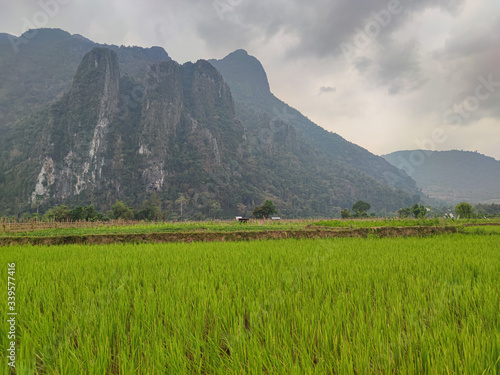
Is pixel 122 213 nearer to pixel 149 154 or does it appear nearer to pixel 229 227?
pixel 229 227

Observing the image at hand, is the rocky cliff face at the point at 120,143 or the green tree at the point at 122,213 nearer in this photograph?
the green tree at the point at 122,213

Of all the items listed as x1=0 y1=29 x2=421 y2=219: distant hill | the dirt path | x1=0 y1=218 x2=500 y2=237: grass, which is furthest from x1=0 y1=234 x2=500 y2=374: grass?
x1=0 y1=29 x2=421 y2=219: distant hill

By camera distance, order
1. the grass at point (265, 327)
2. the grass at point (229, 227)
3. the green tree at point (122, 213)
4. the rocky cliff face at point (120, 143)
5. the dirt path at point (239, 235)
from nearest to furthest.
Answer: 1. the grass at point (265, 327)
2. the dirt path at point (239, 235)
3. the grass at point (229, 227)
4. the green tree at point (122, 213)
5. the rocky cliff face at point (120, 143)

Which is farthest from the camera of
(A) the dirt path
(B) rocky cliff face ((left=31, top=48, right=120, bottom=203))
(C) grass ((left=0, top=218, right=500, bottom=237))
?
(B) rocky cliff face ((left=31, top=48, right=120, bottom=203))

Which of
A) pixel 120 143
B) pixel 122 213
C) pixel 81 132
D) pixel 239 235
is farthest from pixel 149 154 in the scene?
pixel 239 235

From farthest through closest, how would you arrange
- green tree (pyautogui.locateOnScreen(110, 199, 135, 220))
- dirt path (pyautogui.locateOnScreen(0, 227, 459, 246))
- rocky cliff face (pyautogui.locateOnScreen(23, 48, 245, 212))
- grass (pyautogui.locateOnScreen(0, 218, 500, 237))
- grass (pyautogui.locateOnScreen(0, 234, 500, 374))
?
1. rocky cliff face (pyautogui.locateOnScreen(23, 48, 245, 212))
2. green tree (pyautogui.locateOnScreen(110, 199, 135, 220))
3. grass (pyautogui.locateOnScreen(0, 218, 500, 237))
4. dirt path (pyautogui.locateOnScreen(0, 227, 459, 246))
5. grass (pyautogui.locateOnScreen(0, 234, 500, 374))

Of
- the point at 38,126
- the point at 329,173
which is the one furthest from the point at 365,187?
the point at 38,126

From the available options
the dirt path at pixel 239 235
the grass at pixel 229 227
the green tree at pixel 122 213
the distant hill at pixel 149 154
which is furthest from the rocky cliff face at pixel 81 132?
the dirt path at pixel 239 235

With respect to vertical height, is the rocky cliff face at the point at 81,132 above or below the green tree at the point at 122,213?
above

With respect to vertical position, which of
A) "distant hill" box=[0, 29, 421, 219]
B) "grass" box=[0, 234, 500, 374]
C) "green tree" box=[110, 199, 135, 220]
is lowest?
"green tree" box=[110, 199, 135, 220]

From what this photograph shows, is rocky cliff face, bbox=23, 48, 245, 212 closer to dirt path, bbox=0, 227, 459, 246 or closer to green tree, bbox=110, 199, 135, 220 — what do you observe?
green tree, bbox=110, 199, 135, 220

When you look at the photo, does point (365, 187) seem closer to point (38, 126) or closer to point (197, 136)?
point (197, 136)

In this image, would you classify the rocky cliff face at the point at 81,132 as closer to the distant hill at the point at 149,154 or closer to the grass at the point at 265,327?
the distant hill at the point at 149,154

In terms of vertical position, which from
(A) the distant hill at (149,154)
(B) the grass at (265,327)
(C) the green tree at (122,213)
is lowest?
(C) the green tree at (122,213)
